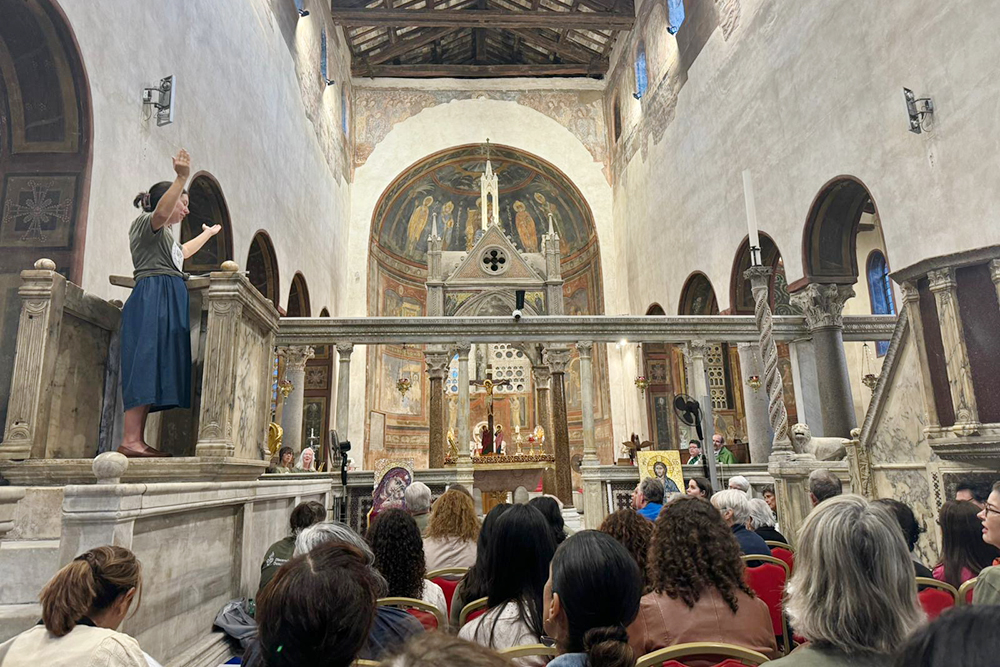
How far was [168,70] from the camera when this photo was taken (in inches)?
317

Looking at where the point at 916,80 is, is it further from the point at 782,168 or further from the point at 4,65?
the point at 4,65

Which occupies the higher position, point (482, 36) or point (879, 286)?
point (482, 36)

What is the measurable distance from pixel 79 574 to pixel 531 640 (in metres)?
1.40

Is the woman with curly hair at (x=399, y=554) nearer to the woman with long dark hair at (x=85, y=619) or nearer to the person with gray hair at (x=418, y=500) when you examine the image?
the woman with long dark hair at (x=85, y=619)

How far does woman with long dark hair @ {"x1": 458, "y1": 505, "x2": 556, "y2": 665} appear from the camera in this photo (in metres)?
2.08

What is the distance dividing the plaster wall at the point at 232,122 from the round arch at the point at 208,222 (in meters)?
0.19

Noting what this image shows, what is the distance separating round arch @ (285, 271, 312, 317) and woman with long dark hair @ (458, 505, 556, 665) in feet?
42.9

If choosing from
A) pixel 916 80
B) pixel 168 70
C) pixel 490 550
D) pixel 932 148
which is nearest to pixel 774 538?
pixel 490 550

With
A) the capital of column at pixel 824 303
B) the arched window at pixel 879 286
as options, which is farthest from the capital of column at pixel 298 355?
the arched window at pixel 879 286

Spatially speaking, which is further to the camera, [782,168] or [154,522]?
[782,168]

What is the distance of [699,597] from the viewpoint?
2.18 meters

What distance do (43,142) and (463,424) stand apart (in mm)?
8910

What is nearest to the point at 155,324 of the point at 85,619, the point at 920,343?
the point at 85,619

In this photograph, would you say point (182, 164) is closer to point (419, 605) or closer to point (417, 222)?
point (419, 605)
